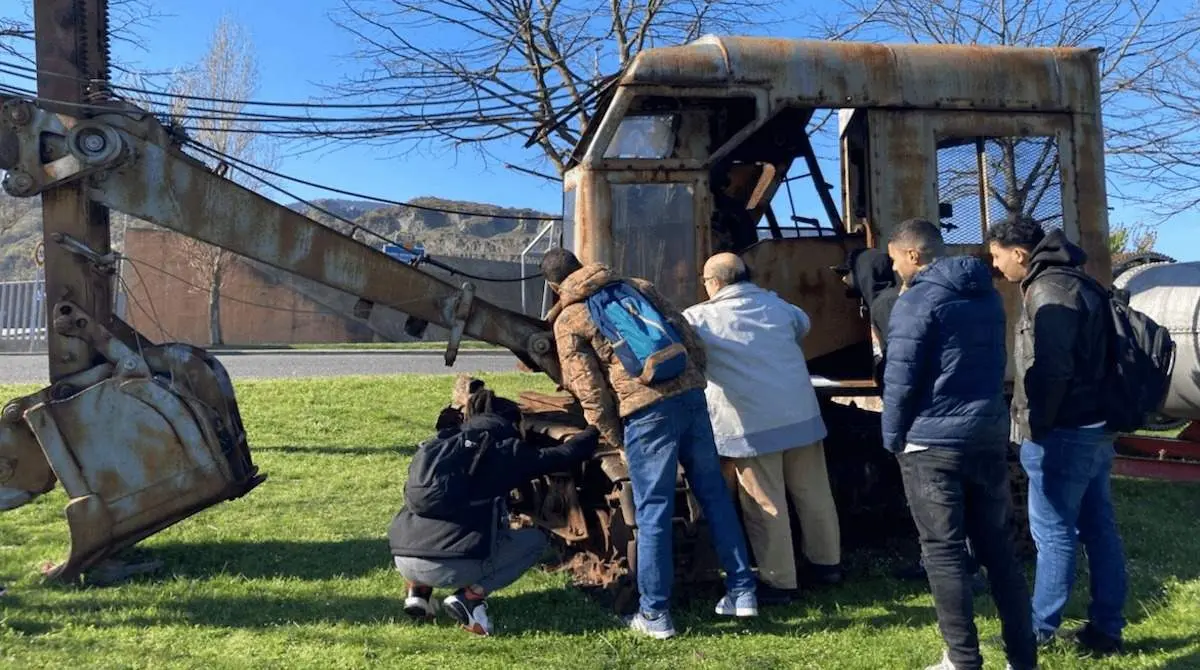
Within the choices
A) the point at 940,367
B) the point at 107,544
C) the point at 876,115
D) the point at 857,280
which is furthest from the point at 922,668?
the point at 107,544

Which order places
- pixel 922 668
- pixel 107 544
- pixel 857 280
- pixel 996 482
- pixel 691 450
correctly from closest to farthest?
pixel 996 482, pixel 922 668, pixel 691 450, pixel 107 544, pixel 857 280

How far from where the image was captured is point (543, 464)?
15.9 feet

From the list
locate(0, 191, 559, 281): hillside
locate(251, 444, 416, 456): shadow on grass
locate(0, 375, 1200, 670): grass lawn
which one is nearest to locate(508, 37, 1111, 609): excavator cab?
locate(0, 375, 1200, 670): grass lawn

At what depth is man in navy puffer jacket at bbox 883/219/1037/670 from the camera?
12.5 feet

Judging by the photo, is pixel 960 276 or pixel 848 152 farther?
pixel 848 152

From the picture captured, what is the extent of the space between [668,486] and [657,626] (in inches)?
27.3

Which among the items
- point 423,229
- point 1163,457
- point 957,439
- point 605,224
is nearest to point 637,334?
point 605,224

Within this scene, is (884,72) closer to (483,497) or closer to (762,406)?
(762,406)

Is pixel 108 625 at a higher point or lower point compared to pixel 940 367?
lower

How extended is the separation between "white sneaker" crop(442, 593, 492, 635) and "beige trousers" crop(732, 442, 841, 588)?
1489 millimetres

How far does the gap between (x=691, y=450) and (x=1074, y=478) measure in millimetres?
1766

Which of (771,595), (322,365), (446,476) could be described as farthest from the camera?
(322,365)

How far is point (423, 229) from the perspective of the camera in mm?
57875

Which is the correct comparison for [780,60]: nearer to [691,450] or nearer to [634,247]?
[634,247]
